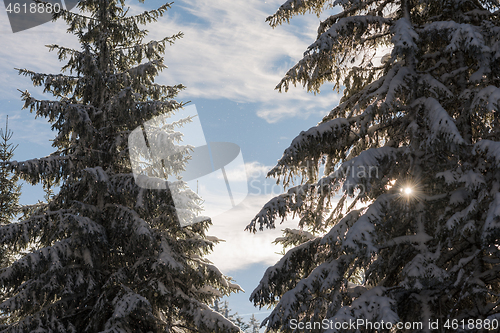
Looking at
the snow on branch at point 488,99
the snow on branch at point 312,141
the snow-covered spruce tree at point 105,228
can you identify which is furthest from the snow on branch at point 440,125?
the snow-covered spruce tree at point 105,228

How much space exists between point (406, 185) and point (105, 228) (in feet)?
25.6

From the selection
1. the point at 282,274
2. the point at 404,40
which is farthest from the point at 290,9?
the point at 282,274

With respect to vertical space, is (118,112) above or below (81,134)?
above

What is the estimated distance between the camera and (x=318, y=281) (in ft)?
19.4

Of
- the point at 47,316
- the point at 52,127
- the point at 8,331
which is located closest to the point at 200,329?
the point at 47,316

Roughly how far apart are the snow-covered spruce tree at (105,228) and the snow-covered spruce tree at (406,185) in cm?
368

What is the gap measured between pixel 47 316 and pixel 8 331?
0.78 m

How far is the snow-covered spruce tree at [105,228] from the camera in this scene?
29.0 ft

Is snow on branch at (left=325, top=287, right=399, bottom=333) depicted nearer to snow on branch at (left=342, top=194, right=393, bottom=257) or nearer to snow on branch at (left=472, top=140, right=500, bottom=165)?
snow on branch at (left=342, top=194, right=393, bottom=257)

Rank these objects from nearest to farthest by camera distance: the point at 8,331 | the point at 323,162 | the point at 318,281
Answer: the point at 318,281 → the point at 323,162 → the point at 8,331

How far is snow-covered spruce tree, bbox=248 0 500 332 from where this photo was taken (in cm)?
516

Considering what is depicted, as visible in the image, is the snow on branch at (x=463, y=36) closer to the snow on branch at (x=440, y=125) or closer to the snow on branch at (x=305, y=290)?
the snow on branch at (x=440, y=125)

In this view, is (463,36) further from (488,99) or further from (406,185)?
(406,185)

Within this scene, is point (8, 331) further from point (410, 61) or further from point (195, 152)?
point (410, 61)
